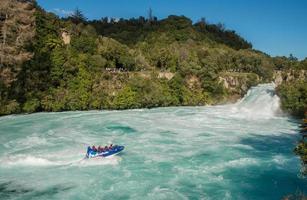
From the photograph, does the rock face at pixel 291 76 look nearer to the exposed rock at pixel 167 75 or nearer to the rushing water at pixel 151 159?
the rushing water at pixel 151 159

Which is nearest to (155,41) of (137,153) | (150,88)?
(150,88)

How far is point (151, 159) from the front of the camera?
29.9m

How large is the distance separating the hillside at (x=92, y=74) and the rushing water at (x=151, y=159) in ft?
23.2

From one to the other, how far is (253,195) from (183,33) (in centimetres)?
9335

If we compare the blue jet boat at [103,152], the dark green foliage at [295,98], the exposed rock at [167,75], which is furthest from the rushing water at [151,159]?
the exposed rock at [167,75]

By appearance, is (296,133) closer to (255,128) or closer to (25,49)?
(255,128)

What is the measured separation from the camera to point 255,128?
43.9m

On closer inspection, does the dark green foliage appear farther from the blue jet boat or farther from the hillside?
the blue jet boat

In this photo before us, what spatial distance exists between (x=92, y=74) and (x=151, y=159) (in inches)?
1398

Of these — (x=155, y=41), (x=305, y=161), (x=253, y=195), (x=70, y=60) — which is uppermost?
(x=155, y=41)

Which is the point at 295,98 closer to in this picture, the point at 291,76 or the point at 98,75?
the point at 291,76

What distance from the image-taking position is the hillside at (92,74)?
54.4m

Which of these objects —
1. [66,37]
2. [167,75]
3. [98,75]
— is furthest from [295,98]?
[66,37]

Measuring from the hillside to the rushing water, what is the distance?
7074 millimetres
